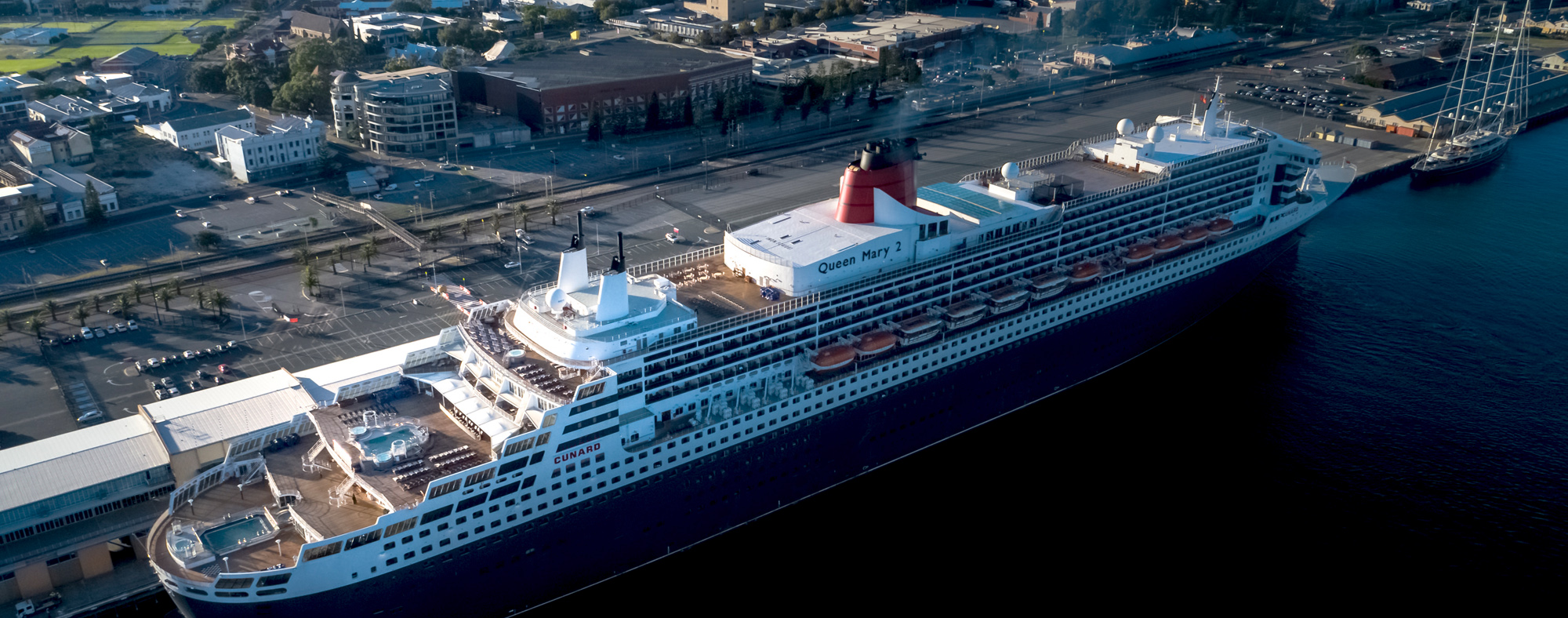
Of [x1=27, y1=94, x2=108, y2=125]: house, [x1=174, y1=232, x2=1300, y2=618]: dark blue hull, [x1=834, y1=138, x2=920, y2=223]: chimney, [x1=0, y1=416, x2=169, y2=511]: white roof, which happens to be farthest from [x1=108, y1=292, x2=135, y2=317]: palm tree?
[x1=27, y1=94, x2=108, y2=125]: house

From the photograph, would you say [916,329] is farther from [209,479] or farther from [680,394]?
[209,479]

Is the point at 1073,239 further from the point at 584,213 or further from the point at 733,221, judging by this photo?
the point at 584,213

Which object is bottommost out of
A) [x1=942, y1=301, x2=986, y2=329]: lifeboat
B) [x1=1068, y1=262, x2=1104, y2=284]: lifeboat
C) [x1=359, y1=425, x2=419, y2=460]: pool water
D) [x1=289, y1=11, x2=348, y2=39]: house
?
[x1=359, y1=425, x2=419, y2=460]: pool water

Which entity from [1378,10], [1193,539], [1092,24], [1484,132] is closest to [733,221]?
[1193,539]

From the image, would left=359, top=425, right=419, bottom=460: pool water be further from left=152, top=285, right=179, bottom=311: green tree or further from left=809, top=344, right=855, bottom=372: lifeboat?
left=152, top=285, right=179, bottom=311: green tree

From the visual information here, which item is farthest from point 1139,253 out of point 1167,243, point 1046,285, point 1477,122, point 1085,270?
point 1477,122

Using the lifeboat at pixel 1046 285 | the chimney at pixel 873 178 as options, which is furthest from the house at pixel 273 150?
the lifeboat at pixel 1046 285
